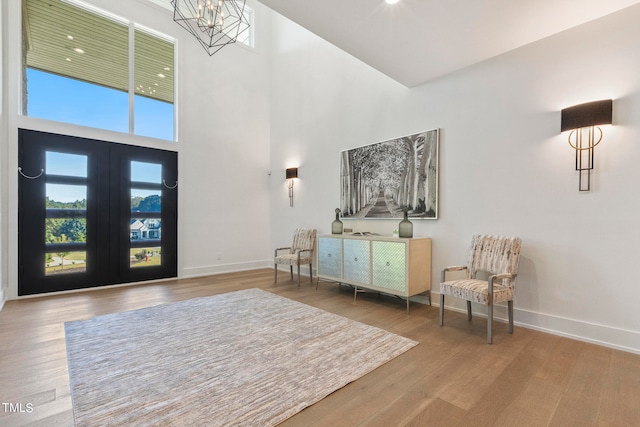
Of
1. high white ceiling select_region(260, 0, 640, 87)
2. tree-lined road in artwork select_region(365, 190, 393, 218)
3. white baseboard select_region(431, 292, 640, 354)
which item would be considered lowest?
white baseboard select_region(431, 292, 640, 354)

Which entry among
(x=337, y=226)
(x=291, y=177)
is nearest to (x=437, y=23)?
(x=337, y=226)

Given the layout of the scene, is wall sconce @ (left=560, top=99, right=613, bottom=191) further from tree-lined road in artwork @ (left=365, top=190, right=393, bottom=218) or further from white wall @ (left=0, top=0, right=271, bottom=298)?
white wall @ (left=0, top=0, right=271, bottom=298)

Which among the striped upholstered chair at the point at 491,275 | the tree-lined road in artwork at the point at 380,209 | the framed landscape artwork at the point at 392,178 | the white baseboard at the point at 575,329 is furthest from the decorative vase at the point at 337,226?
the white baseboard at the point at 575,329

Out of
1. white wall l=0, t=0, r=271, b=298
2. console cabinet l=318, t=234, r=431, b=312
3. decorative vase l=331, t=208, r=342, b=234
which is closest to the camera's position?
console cabinet l=318, t=234, r=431, b=312

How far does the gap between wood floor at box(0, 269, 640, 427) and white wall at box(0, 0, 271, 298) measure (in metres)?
2.68

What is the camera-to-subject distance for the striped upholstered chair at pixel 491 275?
2689 millimetres

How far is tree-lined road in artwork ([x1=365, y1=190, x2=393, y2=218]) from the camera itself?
4.36 metres

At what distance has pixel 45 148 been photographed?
14.1ft

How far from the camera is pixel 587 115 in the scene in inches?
102

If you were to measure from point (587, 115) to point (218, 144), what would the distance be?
585cm

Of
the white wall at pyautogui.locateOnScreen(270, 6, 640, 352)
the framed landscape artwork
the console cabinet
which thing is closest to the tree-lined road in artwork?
the framed landscape artwork

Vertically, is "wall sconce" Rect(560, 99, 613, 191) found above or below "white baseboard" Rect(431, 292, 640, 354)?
above

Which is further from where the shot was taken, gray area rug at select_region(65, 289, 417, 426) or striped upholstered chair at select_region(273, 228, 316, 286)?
striped upholstered chair at select_region(273, 228, 316, 286)

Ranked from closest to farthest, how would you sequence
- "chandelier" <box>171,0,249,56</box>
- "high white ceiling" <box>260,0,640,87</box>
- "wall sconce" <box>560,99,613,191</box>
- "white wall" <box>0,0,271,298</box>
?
1. "high white ceiling" <box>260,0,640,87</box>
2. "wall sconce" <box>560,99,613,191</box>
3. "chandelier" <box>171,0,249,56</box>
4. "white wall" <box>0,0,271,298</box>
